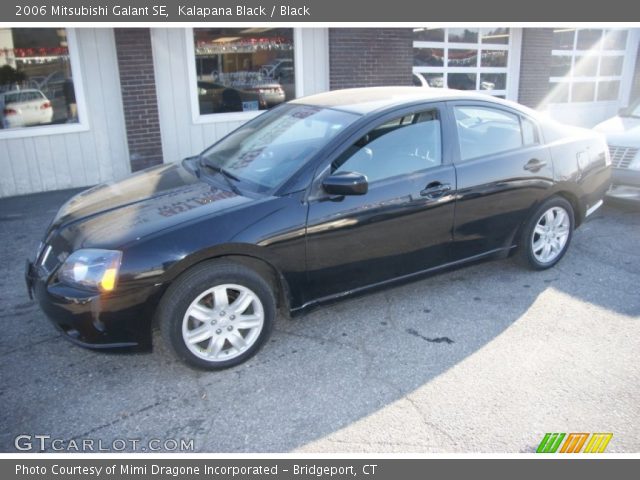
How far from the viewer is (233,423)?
297cm

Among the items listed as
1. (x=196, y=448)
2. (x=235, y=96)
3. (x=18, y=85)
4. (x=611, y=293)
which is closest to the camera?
(x=196, y=448)

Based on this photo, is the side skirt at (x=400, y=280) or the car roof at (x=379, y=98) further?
the car roof at (x=379, y=98)

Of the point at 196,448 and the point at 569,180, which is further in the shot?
the point at 569,180

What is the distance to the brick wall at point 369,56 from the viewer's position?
9031 mm

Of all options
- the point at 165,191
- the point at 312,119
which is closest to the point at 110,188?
the point at 165,191

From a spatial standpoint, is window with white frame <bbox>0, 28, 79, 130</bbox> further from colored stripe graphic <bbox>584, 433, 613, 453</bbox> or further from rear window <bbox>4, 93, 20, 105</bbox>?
colored stripe graphic <bbox>584, 433, 613, 453</bbox>

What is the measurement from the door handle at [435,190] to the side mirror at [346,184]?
2.00 ft

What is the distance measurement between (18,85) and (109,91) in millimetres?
1195

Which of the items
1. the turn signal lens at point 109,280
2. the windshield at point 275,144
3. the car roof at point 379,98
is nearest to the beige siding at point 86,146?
the windshield at point 275,144

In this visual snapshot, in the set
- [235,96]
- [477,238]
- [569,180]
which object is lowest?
[477,238]

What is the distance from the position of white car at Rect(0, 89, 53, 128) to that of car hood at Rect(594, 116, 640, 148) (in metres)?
7.54

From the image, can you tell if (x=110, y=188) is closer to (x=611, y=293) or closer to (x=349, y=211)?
(x=349, y=211)

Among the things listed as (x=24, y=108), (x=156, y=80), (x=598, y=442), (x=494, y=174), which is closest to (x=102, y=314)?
(x=598, y=442)

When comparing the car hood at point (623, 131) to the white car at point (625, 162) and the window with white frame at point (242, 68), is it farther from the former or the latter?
the window with white frame at point (242, 68)
